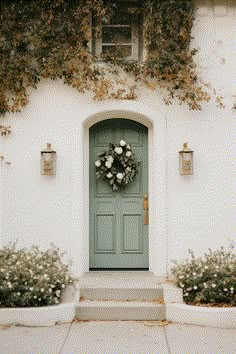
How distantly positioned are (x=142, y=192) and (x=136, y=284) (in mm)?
1800

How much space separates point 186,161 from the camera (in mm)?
8680

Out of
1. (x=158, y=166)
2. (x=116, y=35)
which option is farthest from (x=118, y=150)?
(x=116, y=35)

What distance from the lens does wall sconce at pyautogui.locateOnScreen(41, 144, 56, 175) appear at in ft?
28.5

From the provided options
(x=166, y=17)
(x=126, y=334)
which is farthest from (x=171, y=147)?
(x=126, y=334)

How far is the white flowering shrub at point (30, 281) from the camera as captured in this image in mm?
7051

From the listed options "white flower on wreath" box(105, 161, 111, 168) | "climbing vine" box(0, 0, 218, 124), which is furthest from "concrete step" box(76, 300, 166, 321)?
"climbing vine" box(0, 0, 218, 124)

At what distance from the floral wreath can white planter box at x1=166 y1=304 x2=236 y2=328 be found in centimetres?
263

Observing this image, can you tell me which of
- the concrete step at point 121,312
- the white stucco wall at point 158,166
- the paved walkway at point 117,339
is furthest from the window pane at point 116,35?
the paved walkway at point 117,339

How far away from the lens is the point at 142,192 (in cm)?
926

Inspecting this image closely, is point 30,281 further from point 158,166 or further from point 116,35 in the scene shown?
point 116,35

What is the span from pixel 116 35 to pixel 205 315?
15.7 ft

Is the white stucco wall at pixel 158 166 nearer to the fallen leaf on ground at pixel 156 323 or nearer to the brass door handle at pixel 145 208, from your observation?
the brass door handle at pixel 145 208

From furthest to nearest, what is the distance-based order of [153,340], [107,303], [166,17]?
[166,17] → [107,303] → [153,340]

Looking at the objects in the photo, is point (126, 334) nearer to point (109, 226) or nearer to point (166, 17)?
point (109, 226)
